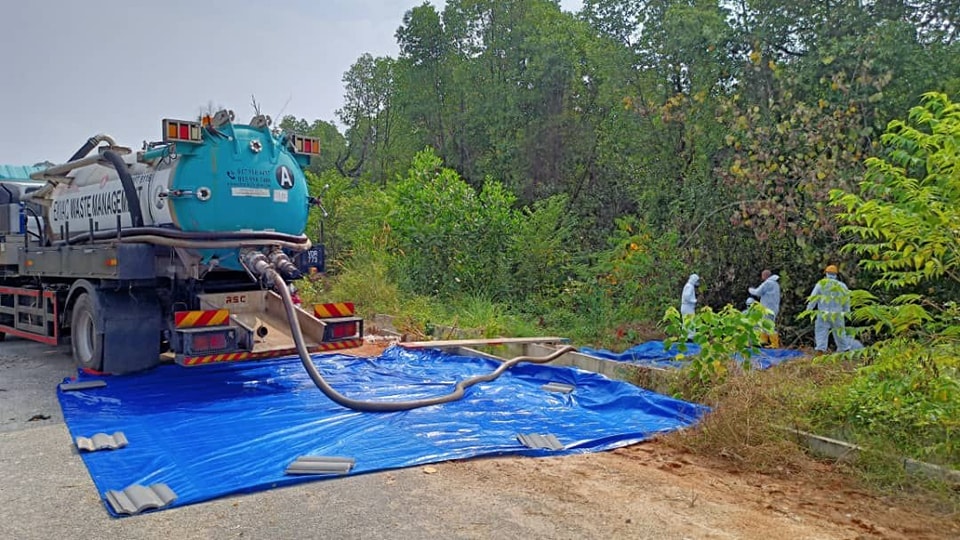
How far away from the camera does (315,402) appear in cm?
758

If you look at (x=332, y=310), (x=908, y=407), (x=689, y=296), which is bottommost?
(x=908, y=407)

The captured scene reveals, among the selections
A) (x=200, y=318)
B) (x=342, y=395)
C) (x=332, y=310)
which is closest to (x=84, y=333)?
(x=200, y=318)

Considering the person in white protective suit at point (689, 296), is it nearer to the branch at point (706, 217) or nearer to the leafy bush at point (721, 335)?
the branch at point (706, 217)

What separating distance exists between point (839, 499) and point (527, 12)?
21.0m

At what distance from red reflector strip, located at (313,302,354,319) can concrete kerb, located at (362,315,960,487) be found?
2036 millimetres

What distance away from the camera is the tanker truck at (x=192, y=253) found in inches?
316

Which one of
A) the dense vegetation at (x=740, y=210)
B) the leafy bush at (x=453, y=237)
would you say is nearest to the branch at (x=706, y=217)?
the dense vegetation at (x=740, y=210)

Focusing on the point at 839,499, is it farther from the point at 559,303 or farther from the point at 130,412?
the point at 559,303

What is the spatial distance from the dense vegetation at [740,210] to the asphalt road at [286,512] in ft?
10.2

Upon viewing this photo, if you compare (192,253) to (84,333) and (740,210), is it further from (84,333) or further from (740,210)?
(740,210)

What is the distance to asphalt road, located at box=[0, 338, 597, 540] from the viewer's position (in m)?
4.48

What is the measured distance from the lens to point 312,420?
6848mm

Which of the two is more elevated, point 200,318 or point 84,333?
point 200,318

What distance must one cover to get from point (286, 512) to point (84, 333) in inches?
231
